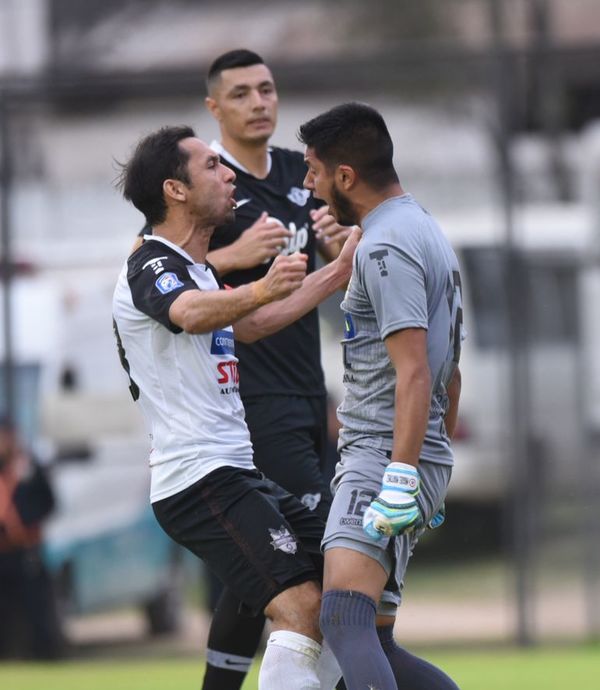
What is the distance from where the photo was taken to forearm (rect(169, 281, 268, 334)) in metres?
4.29

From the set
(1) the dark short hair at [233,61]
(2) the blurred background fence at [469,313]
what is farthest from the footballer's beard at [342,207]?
(2) the blurred background fence at [469,313]

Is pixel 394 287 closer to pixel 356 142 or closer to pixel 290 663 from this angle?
pixel 356 142

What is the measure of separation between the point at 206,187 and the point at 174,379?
553 millimetres

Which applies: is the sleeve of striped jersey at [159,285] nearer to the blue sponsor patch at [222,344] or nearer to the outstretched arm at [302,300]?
the blue sponsor patch at [222,344]

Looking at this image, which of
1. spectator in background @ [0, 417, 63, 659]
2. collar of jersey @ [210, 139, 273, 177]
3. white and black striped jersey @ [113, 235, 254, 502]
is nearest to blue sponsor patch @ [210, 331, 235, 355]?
white and black striped jersey @ [113, 235, 254, 502]

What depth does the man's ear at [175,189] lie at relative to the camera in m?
4.55

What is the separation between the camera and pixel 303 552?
4543 mm

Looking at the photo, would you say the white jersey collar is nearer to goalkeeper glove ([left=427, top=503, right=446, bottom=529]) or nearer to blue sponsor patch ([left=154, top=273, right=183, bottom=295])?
blue sponsor patch ([left=154, top=273, right=183, bottom=295])

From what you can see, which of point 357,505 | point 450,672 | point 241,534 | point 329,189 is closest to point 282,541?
point 241,534

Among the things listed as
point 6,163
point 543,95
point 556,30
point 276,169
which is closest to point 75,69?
point 556,30

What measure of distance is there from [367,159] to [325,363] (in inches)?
187

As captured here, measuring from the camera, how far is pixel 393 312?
4203 mm

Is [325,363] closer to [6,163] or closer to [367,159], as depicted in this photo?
[6,163]

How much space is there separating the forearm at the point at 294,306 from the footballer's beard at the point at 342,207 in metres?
0.24
